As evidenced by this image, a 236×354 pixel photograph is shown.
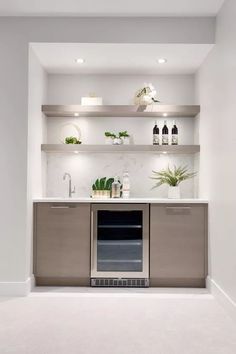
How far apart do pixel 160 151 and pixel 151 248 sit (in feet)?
3.72

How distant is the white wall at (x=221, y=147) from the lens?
10.2ft

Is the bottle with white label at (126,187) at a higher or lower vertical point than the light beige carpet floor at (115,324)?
higher

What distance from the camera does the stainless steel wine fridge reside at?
12.9 feet

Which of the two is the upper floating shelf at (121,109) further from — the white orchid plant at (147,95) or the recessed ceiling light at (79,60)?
the recessed ceiling light at (79,60)

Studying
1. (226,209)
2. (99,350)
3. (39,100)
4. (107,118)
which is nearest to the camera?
(99,350)

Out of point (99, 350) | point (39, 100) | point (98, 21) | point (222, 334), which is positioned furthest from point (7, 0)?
point (222, 334)

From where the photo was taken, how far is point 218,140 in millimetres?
3537

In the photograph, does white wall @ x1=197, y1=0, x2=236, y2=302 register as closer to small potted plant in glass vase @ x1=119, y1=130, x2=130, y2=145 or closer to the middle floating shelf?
the middle floating shelf

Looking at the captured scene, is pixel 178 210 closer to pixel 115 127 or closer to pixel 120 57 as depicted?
pixel 115 127

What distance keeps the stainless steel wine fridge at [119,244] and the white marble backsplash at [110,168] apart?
0.71 meters

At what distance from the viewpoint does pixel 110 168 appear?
4648 mm

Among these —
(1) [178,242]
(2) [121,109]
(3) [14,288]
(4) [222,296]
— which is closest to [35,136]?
(2) [121,109]

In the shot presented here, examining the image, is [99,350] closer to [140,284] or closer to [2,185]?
[140,284]

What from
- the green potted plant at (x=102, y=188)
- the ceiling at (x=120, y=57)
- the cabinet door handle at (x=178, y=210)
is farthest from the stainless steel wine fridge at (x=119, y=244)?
the ceiling at (x=120, y=57)
